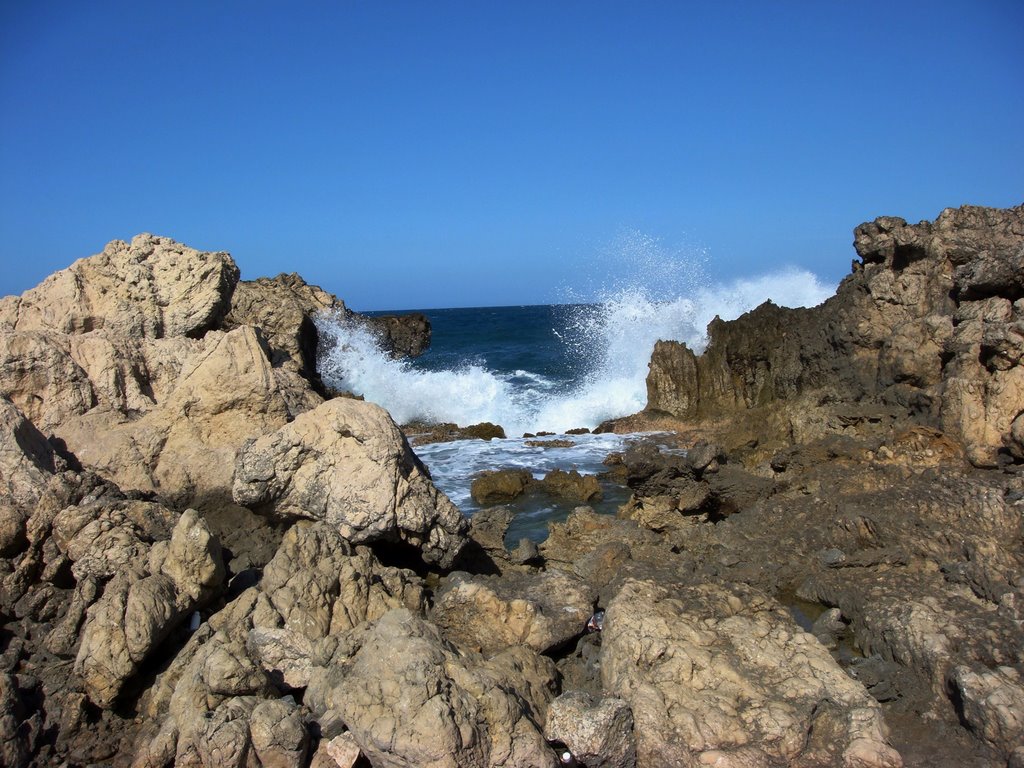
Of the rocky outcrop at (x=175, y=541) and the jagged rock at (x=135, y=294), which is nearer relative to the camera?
the rocky outcrop at (x=175, y=541)

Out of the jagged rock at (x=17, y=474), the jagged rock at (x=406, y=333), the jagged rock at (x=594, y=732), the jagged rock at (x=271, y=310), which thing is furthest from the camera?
the jagged rock at (x=406, y=333)

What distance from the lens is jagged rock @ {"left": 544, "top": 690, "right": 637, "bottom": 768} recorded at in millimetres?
3812

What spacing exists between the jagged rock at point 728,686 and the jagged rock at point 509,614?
0.37 meters

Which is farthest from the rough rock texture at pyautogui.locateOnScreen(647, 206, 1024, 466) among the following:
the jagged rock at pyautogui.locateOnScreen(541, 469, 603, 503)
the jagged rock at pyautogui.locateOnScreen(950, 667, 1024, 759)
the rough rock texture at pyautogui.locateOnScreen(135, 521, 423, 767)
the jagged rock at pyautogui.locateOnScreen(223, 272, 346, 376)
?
the jagged rock at pyautogui.locateOnScreen(223, 272, 346, 376)

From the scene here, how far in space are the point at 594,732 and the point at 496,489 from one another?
7.04 metres

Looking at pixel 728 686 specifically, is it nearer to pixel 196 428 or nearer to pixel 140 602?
pixel 140 602

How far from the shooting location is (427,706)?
12.0 ft

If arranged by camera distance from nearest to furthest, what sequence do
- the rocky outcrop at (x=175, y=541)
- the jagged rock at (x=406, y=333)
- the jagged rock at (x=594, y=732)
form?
1. the jagged rock at (x=594, y=732)
2. the rocky outcrop at (x=175, y=541)
3. the jagged rock at (x=406, y=333)

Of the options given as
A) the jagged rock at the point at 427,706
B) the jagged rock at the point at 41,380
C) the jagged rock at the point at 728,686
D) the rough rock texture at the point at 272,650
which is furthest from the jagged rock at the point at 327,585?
the jagged rock at the point at 41,380

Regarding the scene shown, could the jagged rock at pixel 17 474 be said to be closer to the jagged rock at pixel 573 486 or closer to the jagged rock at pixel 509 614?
the jagged rock at pixel 509 614

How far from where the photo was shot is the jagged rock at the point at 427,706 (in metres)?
3.55

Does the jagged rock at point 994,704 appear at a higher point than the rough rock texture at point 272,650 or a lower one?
lower

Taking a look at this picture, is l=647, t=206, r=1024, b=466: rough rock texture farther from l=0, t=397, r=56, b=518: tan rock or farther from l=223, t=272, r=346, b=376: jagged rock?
l=223, t=272, r=346, b=376: jagged rock

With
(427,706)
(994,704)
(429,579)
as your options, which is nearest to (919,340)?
(994,704)
